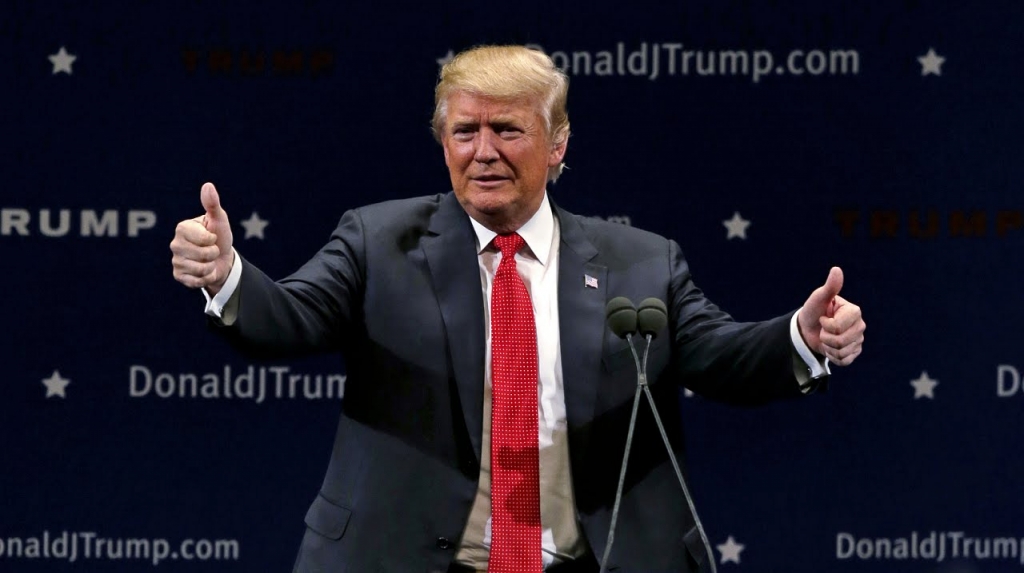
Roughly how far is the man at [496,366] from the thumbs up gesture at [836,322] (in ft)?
0.07

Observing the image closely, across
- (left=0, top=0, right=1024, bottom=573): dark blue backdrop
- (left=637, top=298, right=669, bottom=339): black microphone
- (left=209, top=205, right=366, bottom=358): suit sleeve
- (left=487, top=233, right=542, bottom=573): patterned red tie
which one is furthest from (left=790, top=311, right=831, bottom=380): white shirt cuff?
(left=0, top=0, right=1024, bottom=573): dark blue backdrop

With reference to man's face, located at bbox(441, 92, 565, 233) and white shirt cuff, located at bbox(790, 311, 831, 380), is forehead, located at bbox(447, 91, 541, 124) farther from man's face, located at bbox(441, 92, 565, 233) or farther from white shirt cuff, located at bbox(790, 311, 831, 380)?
white shirt cuff, located at bbox(790, 311, 831, 380)

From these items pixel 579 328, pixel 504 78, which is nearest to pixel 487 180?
pixel 504 78

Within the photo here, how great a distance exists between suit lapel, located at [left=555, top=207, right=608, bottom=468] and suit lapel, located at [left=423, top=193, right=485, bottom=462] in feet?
0.48

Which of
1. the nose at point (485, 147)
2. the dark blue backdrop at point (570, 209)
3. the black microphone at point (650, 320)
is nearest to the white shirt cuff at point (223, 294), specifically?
the nose at point (485, 147)

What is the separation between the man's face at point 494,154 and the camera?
2.71m

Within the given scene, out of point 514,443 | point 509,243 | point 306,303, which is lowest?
point 514,443

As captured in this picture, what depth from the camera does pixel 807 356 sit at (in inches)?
99.2

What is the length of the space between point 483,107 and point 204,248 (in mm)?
619

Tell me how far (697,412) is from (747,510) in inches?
11.2

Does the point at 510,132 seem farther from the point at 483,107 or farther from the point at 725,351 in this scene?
the point at 725,351

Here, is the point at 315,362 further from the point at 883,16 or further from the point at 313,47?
the point at 883,16

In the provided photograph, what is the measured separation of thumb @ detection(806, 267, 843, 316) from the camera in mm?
2371

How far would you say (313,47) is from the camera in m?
3.99
